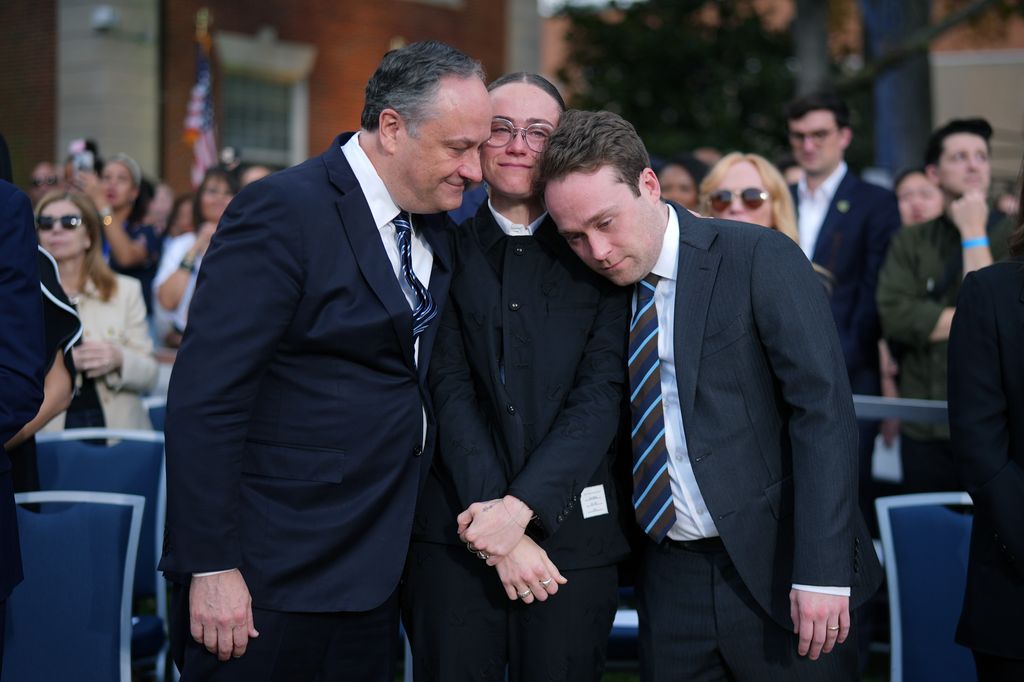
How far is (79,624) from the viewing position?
135 inches

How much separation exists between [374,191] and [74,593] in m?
1.73

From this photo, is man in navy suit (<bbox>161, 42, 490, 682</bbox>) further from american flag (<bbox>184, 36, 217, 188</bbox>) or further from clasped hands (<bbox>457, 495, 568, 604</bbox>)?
american flag (<bbox>184, 36, 217, 188</bbox>)

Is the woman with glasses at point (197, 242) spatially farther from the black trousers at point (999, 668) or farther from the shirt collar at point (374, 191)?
the black trousers at point (999, 668)

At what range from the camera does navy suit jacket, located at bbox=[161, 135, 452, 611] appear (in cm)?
241

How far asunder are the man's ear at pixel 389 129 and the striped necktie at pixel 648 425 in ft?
2.31

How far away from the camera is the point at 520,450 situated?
2.71 metres

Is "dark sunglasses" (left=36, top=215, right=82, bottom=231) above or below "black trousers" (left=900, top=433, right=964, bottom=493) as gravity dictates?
above

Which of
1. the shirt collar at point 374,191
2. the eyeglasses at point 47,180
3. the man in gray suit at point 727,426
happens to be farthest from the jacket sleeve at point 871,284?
the eyeglasses at point 47,180

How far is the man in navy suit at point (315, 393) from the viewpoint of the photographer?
Answer: 2416mm

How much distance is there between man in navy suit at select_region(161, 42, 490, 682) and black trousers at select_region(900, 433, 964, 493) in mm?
2987

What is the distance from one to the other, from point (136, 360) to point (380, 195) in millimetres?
2691

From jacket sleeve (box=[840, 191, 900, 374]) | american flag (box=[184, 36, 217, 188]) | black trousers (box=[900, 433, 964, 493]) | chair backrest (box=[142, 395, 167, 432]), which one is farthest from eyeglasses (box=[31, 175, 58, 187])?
black trousers (box=[900, 433, 964, 493])

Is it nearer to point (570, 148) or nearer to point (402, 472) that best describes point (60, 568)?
point (402, 472)

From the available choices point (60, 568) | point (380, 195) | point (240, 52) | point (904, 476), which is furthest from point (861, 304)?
point (240, 52)
